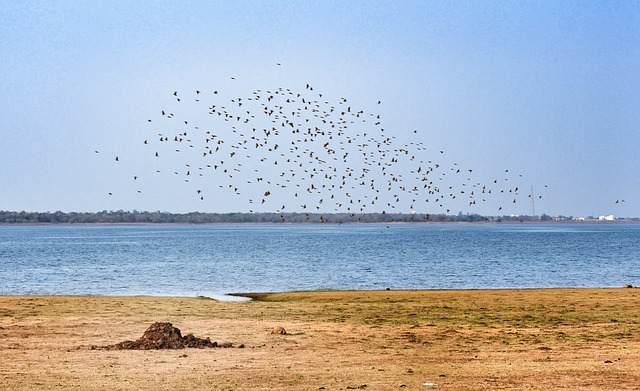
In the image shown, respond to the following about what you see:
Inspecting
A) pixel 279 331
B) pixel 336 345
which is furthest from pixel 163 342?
pixel 336 345

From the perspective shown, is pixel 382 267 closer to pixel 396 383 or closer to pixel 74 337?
pixel 74 337

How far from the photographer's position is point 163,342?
25391 mm

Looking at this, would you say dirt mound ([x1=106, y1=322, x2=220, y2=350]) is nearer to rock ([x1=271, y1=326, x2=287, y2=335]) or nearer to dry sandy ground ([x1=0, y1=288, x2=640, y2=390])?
dry sandy ground ([x1=0, y1=288, x2=640, y2=390])

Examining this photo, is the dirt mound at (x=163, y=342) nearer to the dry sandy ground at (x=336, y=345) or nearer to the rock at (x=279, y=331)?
the dry sandy ground at (x=336, y=345)

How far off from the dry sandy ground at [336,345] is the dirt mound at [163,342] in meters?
0.55

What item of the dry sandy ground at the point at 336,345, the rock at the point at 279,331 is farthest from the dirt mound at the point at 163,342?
the rock at the point at 279,331

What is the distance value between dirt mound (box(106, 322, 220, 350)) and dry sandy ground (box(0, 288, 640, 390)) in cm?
55

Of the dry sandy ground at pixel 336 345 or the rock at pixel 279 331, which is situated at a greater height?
the rock at pixel 279 331

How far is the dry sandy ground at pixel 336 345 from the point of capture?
66.0 feet

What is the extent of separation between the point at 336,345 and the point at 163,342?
509 centimetres

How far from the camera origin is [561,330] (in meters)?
29.7

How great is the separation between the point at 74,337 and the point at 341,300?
735 inches

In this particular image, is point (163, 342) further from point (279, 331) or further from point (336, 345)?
point (336, 345)

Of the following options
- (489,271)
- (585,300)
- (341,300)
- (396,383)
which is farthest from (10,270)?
(396,383)
